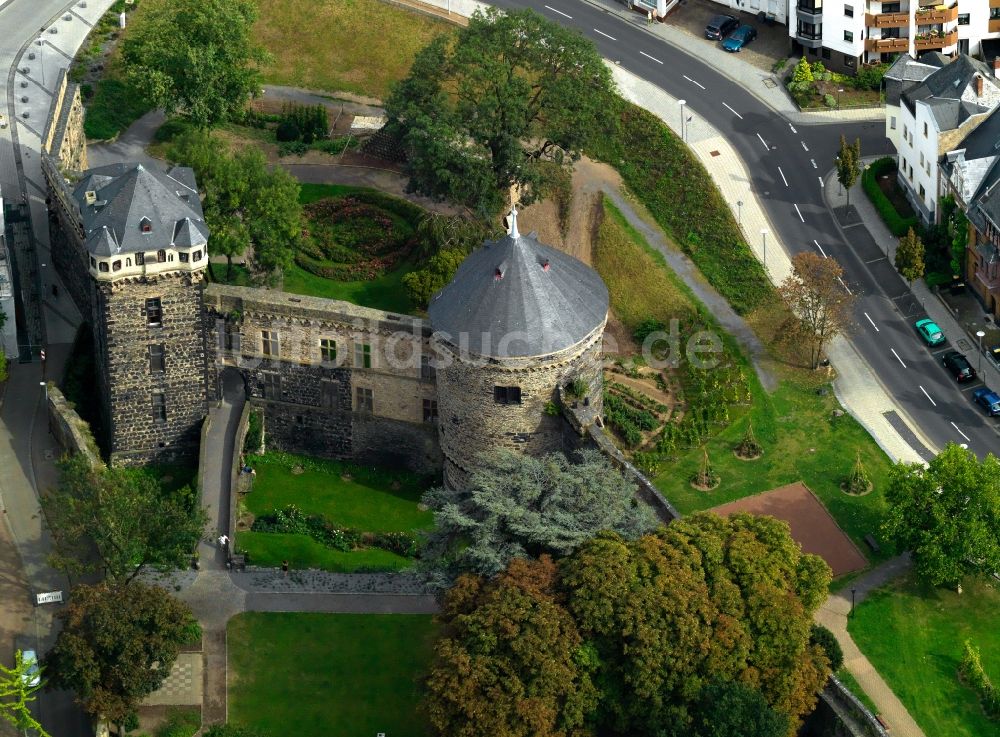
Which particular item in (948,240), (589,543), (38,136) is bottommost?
(589,543)

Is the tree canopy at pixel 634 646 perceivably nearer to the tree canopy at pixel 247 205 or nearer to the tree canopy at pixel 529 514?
the tree canopy at pixel 529 514

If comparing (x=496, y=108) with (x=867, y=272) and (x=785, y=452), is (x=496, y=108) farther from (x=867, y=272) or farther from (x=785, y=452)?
(x=785, y=452)

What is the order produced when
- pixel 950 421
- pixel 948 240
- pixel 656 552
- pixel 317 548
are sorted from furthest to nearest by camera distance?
1. pixel 948 240
2. pixel 950 421
3. pixel 317 548
4. pixel 656 552

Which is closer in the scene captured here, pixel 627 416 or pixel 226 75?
pixel 627 416

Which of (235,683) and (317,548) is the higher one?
(317,548)

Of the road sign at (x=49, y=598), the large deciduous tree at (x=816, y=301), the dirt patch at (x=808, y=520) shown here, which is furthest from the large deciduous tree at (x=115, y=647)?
the large deciduous tree at (x=816, y=301)

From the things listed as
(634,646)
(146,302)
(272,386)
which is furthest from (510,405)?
(146,302)

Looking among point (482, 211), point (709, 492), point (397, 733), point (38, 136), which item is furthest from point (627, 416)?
point (38, 136)

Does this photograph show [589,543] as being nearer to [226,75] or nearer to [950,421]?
[950,421]
